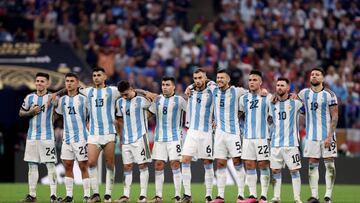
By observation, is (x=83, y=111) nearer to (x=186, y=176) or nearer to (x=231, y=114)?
(x=186, y=176)

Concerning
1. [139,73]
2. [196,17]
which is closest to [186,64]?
[139,73]

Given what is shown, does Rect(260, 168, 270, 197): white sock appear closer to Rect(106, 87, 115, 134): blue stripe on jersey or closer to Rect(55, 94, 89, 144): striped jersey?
Rect(106, 87, 115, 134): blue stripe on jersey

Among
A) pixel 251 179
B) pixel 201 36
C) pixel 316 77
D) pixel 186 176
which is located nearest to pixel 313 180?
pixel 251 179

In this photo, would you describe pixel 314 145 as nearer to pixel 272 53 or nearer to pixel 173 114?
pixel 173 114

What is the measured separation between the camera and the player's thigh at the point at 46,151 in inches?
890

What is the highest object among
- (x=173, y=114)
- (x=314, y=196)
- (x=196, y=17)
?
(x=196, y=17)

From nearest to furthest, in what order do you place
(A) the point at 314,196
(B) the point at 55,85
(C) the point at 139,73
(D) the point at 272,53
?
(A) the point at 314,196, (B) the point at 55,85, (C) the point at 139,73, (D) the point at 272,53

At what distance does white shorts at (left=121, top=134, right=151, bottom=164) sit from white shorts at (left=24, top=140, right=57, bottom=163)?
1.56m

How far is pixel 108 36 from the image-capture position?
1399 inches

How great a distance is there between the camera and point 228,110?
851 inches

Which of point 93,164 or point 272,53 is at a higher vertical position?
point 272,53

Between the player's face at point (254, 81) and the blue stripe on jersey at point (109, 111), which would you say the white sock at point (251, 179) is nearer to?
the player's face at point (254, 81)

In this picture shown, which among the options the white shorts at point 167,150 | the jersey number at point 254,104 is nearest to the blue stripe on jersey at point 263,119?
the jersey number at point 254,104

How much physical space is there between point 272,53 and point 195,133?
1515 cm
